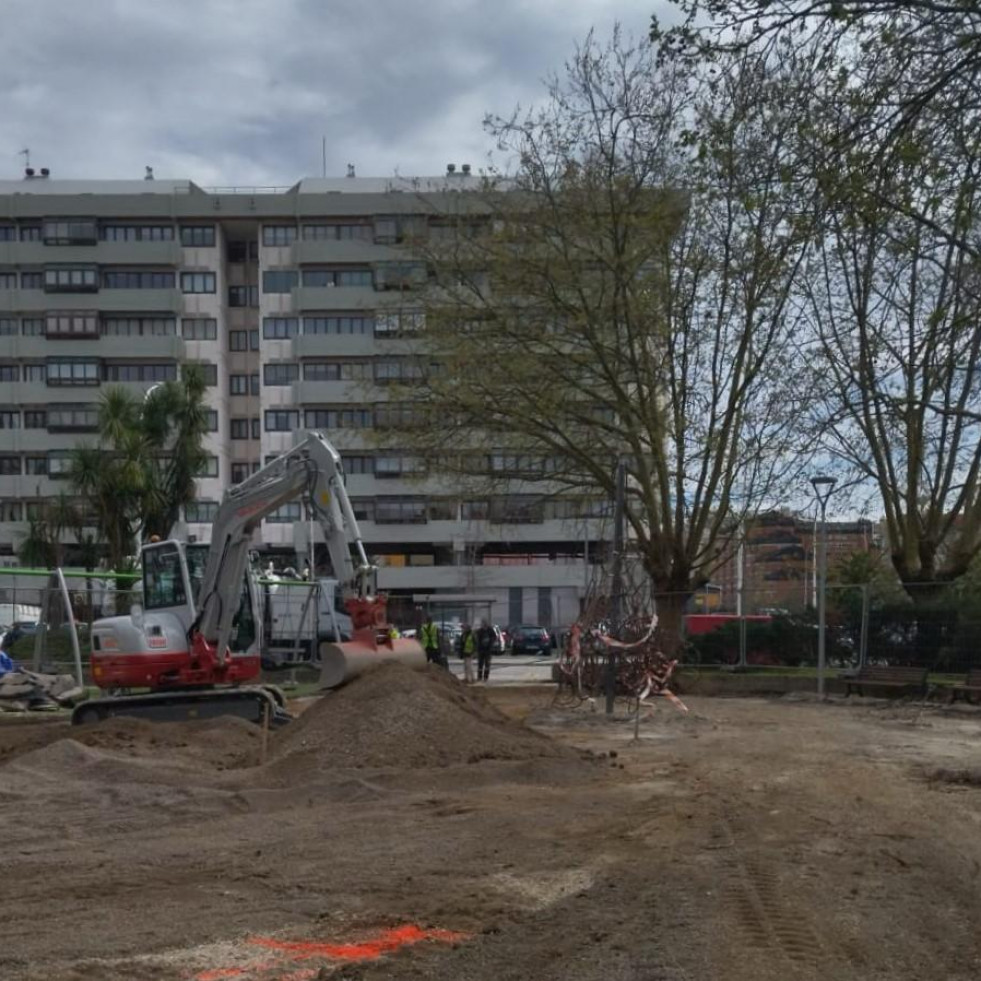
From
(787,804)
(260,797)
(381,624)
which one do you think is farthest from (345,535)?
(787,804)

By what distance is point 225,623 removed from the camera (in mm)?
18688

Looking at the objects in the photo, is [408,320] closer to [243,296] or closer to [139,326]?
[139,326]

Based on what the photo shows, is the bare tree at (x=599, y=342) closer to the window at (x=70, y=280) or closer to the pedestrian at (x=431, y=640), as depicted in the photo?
the pedestrian at (x=431, y=640)

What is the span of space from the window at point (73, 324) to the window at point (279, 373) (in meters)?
9.31

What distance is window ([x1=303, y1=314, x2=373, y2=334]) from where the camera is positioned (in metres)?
67.3

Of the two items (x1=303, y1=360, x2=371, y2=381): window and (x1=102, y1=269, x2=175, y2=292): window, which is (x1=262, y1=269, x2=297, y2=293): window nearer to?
(x1=303, y1=360, x2=371, y2=381): window

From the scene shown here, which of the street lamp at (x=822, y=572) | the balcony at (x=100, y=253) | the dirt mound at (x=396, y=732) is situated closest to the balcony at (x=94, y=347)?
the balcony at (x=100, y=253)

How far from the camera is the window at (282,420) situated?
2648 inches

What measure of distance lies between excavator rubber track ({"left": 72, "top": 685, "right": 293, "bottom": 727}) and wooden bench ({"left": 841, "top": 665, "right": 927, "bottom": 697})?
13.5m

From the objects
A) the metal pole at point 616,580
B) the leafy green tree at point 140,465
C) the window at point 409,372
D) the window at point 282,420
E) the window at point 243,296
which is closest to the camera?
the metal pole at point 616,580

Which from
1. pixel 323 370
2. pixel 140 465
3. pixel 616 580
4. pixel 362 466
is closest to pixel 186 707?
pixel 616 580

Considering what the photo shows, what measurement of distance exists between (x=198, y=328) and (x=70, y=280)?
708 centimetres

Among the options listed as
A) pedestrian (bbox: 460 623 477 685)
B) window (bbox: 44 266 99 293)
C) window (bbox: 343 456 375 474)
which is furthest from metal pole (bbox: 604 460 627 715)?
window (bbox: 44 266 99 293)

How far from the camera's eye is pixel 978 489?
1195 inches
